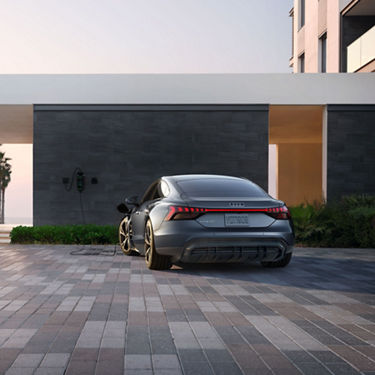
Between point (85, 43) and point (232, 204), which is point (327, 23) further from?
Answer: point (232, 204)

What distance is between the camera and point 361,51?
19.6 meters

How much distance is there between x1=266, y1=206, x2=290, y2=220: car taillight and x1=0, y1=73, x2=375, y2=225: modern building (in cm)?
873

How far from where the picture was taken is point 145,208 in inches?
335

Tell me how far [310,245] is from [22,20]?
30.9 feet

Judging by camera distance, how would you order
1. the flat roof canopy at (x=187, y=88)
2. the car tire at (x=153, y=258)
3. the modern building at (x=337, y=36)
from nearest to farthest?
the car tire at (x=153, y=258)
the flat roof canopy at (x=187, y=88)
the modern building at (x=337, y=36)

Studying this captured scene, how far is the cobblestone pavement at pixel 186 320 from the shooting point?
332 cm

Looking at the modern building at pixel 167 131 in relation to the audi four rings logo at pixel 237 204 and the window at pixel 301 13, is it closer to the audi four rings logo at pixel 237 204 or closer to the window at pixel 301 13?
the audi four rings logo at pixel 237 204

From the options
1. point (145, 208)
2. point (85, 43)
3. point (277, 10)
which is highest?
point (277, 10)

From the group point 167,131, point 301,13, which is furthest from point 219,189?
point 301,13

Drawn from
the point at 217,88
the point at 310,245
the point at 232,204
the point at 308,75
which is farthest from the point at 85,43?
the point at 232,204

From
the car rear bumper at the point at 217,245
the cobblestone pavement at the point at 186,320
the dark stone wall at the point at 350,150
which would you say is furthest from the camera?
the dark stone wall at the point at 350,150

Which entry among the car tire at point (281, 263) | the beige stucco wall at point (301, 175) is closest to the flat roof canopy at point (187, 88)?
the car tire at point (281, 263)

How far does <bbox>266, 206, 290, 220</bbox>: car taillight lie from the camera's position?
7492mm

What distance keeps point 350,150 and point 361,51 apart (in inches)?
200
